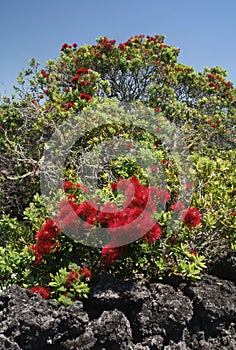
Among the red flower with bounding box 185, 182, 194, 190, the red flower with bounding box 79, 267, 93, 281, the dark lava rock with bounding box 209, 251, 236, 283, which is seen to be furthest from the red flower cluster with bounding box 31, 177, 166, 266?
the dark lava rock with bounding box 209, 251, 236, 283

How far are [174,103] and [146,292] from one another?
5.47 m

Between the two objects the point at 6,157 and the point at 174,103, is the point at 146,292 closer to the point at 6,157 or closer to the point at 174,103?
the point at 6,157

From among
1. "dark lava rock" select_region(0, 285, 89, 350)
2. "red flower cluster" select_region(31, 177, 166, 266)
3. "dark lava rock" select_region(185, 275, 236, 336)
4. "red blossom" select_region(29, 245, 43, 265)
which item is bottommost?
"dark lava rock" select_region(0, 285, 89, 350)

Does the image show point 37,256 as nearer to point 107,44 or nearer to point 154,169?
point 154,169

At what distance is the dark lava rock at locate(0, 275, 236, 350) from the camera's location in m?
3.50

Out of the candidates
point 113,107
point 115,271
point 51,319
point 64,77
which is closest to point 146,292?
point 115,271

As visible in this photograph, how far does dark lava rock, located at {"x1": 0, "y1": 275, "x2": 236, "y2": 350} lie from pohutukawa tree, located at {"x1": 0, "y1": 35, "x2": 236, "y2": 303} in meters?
0.21

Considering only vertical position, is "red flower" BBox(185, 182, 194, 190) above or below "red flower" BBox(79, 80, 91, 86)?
below

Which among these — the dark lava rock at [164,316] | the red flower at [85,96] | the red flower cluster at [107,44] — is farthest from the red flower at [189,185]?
the red flower cluster at [107,44]

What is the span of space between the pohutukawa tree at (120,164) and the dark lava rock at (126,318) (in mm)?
209

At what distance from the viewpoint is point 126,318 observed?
369cm

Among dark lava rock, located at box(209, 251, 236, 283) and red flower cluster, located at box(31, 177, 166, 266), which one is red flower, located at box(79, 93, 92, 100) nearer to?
red flower cluster, located at box(31, 177, 166, 266)

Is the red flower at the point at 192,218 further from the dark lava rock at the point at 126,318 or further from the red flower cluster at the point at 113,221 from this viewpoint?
the dark lava rock at the point at 126,318

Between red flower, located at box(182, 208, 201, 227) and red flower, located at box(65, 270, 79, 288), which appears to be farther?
red flower, located at box(182, 208, 201, 227)
